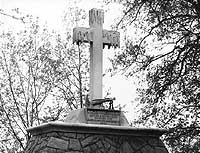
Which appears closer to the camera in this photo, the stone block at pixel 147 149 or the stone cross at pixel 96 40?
the stone block at pixel 147 149

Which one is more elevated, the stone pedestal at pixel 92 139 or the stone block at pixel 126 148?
the stone pedestal at pixel 92 139

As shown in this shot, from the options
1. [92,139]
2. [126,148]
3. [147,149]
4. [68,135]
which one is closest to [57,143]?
[68,135]

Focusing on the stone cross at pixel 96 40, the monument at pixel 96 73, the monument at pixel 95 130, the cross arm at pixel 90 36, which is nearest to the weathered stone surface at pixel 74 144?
the monument at pixel 95 130

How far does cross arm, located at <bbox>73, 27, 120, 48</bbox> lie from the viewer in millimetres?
8216

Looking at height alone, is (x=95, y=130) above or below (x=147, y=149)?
above

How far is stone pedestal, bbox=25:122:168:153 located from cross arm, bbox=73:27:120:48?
1.65m

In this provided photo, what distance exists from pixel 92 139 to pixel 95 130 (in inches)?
5.8

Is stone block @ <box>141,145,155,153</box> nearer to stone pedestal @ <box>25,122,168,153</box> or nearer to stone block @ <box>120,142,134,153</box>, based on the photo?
stone pedestal @ <box>25,122,168,153</box>

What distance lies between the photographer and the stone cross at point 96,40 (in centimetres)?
826

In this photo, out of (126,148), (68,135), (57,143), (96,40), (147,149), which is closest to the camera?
(57,143)

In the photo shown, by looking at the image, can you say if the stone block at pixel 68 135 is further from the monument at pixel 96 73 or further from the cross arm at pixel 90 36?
the cross arm at pixel 90 36

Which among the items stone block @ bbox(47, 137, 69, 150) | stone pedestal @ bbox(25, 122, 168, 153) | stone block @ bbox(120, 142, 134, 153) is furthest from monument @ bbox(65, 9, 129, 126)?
stone block @ bbox(47, 137, 69, 150)

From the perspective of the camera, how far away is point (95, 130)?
7484mm

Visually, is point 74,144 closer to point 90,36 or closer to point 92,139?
point 92,139
